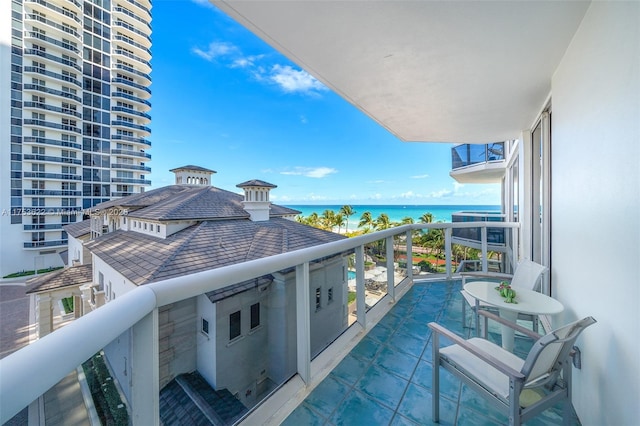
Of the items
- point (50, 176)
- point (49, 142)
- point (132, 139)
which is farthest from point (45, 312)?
point (132, 139)

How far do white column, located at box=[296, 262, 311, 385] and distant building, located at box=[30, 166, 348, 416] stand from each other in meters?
0.05

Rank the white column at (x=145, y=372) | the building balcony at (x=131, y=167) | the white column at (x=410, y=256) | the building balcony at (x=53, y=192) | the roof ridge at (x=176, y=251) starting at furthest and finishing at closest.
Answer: the building balcony at (x=131, y=167)
the building balcony at (x=53, y=192)
the roof ridge at (x=176, y=251)
the white column at (x=410, y=256)
the white column at (x=145, y=372)

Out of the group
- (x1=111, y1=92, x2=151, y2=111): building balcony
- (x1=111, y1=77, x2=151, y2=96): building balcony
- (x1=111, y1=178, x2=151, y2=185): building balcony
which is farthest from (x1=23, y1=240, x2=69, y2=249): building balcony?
(x1=111, y1=77, x2=151, y2=96): building balcony

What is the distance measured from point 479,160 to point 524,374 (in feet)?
37.6

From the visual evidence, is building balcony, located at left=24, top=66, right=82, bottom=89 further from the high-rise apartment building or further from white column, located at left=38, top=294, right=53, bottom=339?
white column, located at left=38, top=294, right=53, bottom=339

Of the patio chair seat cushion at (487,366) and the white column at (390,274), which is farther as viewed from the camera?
the white column at (390,274)

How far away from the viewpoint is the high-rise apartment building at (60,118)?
2319cm

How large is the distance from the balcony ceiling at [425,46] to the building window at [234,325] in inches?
91.5

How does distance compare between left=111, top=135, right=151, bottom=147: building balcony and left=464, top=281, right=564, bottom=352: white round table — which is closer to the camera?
left=464, top=281, right=564, bottom=352: white round table

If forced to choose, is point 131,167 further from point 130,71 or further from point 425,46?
point 425,46

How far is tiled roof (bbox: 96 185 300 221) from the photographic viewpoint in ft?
42.3

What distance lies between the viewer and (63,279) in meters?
12.0

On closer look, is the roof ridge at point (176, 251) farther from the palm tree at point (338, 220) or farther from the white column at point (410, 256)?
the palm tree at point (338, 220)

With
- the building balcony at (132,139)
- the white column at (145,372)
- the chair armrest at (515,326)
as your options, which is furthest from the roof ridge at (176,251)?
the building balcony at (132,139)
